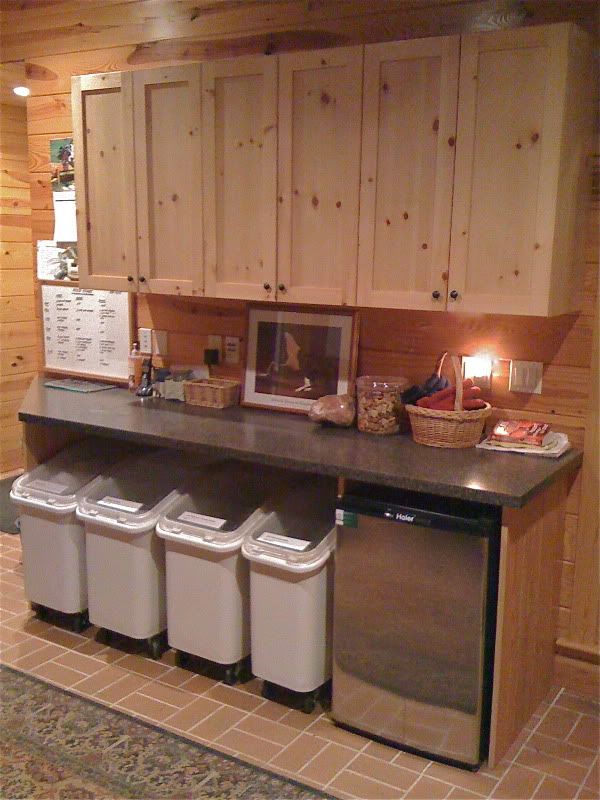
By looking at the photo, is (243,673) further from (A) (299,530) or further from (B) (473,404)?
(B) (473,404)

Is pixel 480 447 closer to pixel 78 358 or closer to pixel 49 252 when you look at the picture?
pixel 78 358

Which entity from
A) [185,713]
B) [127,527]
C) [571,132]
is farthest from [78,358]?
[571,132]

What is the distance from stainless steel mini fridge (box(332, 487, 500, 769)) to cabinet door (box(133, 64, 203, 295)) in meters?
1.24

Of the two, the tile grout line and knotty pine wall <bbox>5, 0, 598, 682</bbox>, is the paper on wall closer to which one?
knotty pine wall <bbox>5, 0, 598, 682</bbox>

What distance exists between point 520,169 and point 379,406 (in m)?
0.91

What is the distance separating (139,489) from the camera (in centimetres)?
311

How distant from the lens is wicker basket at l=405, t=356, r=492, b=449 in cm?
259

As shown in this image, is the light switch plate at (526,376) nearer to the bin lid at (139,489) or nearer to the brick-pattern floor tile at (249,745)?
the bin lid at (139,489)

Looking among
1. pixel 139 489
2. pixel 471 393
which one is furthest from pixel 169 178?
pixel 471 393

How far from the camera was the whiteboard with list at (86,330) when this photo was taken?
373 centimetres

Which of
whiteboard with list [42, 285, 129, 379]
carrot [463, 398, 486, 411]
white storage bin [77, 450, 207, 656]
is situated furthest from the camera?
whiteboard with list [42, 285, 129, 379]

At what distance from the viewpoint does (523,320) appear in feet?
8.96

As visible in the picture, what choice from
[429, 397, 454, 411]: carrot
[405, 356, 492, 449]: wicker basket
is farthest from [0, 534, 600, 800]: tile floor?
[429, 397, 454, 411]: carrot

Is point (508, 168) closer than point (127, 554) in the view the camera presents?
Yes
